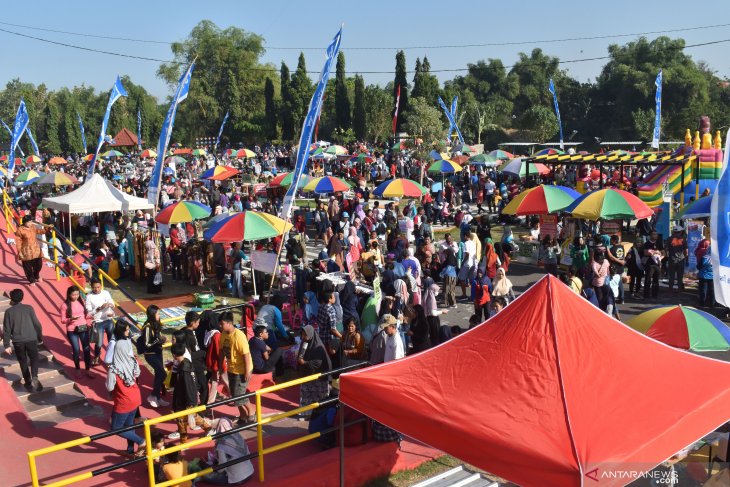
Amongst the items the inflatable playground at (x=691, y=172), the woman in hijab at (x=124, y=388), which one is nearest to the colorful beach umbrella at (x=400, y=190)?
the inflatable playground at (x=691, y=172)

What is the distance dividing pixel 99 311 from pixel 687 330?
7809 mm

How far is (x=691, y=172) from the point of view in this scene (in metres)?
19.8

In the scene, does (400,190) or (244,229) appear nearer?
(244,229)

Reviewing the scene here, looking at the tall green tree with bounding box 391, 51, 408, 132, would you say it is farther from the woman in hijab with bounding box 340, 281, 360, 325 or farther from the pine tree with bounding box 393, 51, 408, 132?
the woman in hijab with bounding box 340, 281, 360, 325

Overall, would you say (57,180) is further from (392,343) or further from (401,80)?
(401,80)

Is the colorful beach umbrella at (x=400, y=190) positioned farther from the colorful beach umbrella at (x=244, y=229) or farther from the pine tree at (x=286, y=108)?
the pine tree at (x=286, y=108)

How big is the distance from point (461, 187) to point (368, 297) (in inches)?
698

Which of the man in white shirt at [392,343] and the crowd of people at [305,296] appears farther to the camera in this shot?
the man in white shirt at [392,343]

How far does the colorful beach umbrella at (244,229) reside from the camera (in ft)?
41.1

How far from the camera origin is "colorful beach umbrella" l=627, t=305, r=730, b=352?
23.0ft

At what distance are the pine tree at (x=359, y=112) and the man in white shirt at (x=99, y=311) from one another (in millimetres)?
58130

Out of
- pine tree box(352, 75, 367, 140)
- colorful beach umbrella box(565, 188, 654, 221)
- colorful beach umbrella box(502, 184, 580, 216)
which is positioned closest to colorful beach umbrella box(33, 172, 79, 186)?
colorful beach umbrella box(502, 184, 580, 216)

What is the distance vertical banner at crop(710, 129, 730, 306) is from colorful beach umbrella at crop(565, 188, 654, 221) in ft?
31.0

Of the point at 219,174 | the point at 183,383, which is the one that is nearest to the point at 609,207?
the point at 183,383
